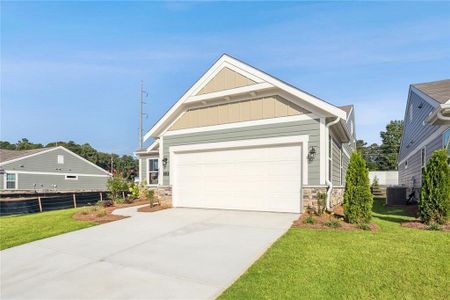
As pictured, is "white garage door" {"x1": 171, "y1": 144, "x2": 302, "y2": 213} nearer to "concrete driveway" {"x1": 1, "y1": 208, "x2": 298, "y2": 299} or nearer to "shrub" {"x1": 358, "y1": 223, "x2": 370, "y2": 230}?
"concrete driveway" {"x1": 1, "y1": 208, "x2": 298, "y2": 299}

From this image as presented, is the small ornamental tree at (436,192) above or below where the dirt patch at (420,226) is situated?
above

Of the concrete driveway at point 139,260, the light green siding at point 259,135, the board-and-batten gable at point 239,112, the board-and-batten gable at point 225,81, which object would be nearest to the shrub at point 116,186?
the light green siding at point 259,135

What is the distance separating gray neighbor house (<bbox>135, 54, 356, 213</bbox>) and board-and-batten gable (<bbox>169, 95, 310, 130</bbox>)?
0.03 m

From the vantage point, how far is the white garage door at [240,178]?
923 cm

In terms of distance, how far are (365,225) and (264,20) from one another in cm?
867

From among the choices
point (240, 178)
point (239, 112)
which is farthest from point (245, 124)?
point (240, 178)

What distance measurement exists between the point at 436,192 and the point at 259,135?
529cm

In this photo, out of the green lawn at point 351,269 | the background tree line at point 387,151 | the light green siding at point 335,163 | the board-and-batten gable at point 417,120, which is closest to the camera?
the green lawn at point 351,269

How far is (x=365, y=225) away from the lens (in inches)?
260

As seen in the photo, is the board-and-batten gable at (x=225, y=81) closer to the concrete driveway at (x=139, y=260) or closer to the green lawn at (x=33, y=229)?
the concrete driveway at (x=139, y=260)

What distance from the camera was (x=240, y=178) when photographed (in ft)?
33.1

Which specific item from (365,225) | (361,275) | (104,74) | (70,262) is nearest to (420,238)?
(365,225)

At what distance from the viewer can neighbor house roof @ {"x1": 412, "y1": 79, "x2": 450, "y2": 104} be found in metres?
10.1

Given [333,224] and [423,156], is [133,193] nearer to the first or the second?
[333,224]
